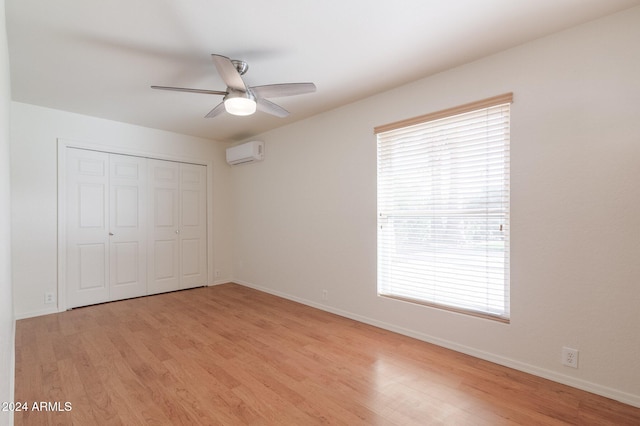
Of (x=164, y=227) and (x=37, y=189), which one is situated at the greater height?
(x=37, y=189)

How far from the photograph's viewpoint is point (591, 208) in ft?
6.60

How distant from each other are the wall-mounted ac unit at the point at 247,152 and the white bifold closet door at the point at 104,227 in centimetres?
133

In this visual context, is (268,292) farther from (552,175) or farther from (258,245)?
(552,175)

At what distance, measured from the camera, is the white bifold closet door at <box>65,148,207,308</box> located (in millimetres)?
3848

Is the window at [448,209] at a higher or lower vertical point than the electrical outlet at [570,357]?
higher

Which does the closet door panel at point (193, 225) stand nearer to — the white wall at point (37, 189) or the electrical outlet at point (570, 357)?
the white wall at point (37, 189)

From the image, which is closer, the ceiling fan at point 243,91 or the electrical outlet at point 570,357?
the electrical outlet at point 570,357

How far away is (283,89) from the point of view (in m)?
2.37

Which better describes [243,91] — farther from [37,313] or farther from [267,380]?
[37,313]

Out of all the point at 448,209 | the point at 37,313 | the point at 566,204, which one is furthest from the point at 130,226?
the point at 566,204

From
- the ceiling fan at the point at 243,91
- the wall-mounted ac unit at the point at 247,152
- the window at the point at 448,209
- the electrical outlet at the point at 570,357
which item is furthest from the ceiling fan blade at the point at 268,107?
the electrical outlet at the point at 570,357

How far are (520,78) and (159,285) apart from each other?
5.13 metres

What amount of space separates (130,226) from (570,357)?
5.11 metres

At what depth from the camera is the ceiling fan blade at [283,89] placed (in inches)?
90.5
